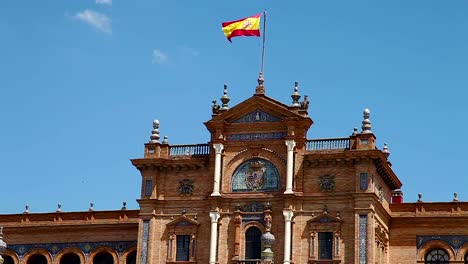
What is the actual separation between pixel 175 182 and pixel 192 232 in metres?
3.37

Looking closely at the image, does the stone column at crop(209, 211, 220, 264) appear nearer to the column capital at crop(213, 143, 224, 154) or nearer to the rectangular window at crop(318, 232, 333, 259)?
the column capital at crop(213, 143, 224, 154)

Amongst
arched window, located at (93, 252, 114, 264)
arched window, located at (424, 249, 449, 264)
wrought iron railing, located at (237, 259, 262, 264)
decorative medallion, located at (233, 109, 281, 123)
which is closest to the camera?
wrought iron railing, located at (237, 259, 262, 264)

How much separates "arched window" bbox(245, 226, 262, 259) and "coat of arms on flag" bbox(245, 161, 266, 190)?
256 cm

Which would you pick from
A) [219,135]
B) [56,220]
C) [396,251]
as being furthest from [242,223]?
[56,220]

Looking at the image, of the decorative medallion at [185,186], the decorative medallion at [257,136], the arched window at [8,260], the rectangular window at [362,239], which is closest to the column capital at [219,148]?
the decorative medallion at [257,136]

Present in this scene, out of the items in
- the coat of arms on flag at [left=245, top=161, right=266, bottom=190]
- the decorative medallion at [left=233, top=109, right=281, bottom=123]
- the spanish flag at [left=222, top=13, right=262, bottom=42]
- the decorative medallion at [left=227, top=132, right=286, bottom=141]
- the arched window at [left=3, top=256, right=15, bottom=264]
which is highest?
the spanish flag at [left=222, top=13, right=262, bottom=42]

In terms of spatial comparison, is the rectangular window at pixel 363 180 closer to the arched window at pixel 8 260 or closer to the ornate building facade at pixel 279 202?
the ornate building facade at pixel 279 202

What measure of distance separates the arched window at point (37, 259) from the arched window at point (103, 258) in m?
3.74

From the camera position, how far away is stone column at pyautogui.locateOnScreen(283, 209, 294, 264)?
192 feet

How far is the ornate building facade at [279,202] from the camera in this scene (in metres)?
58.8

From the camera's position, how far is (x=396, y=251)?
62.4 m

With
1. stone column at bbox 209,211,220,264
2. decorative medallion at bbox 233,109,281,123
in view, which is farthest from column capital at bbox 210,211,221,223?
decorative medallion at bbox 233,109,281,123

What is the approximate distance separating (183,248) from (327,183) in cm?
946

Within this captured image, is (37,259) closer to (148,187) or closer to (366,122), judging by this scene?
(148,187)
